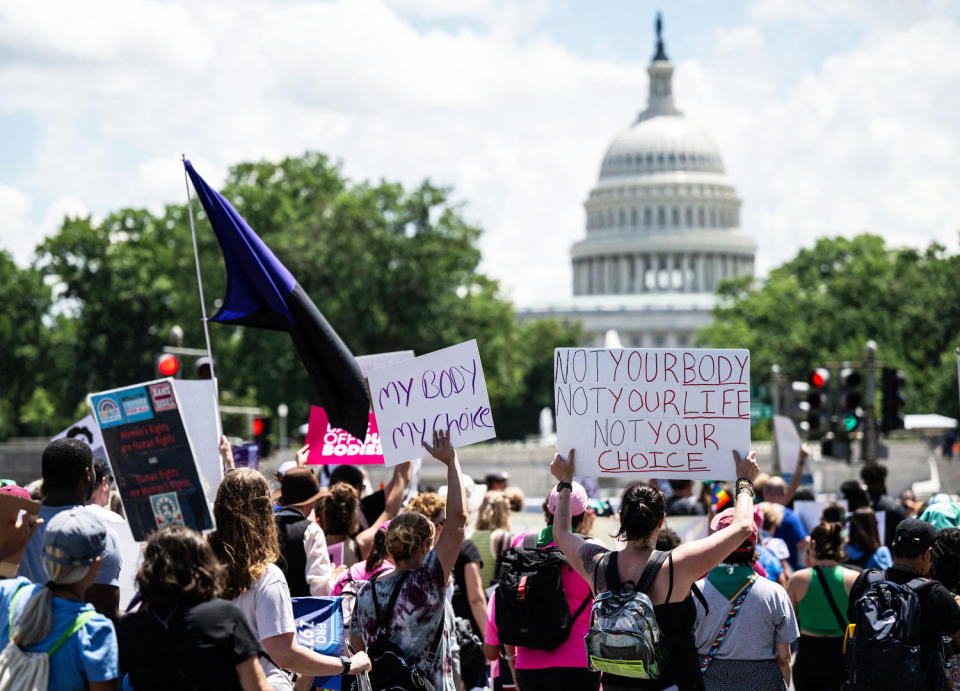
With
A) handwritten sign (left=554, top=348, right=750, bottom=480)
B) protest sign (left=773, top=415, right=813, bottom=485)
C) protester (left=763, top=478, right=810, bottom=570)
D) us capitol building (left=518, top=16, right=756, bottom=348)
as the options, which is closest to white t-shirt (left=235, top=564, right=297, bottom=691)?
handwritten sign (left=554, top=348, right=750, bottom=480)

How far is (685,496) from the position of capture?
13312 mm

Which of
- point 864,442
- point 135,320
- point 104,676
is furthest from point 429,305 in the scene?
point 104,676

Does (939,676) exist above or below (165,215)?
below

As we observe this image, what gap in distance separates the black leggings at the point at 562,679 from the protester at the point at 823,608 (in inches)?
71.8

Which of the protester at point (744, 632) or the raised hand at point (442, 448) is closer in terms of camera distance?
the raised hand at point (442, 448)

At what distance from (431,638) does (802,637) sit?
297 centimetres

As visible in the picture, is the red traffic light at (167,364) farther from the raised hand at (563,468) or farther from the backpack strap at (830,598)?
the raised hand at (563,468)

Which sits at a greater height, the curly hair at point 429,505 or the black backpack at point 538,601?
the curly hair at point 429,505

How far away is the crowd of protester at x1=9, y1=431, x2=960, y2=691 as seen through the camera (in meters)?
5.14

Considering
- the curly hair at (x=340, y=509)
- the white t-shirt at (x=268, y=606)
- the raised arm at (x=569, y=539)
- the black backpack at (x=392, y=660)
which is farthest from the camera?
the curly hair at (x=340, y=509)

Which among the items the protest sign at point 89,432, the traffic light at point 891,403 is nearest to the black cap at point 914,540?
the protest sign at point 89,432

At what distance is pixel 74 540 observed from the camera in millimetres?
5199

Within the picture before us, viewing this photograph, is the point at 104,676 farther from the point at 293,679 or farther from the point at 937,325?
the point at 937,325

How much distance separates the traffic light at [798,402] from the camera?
23920 mm
